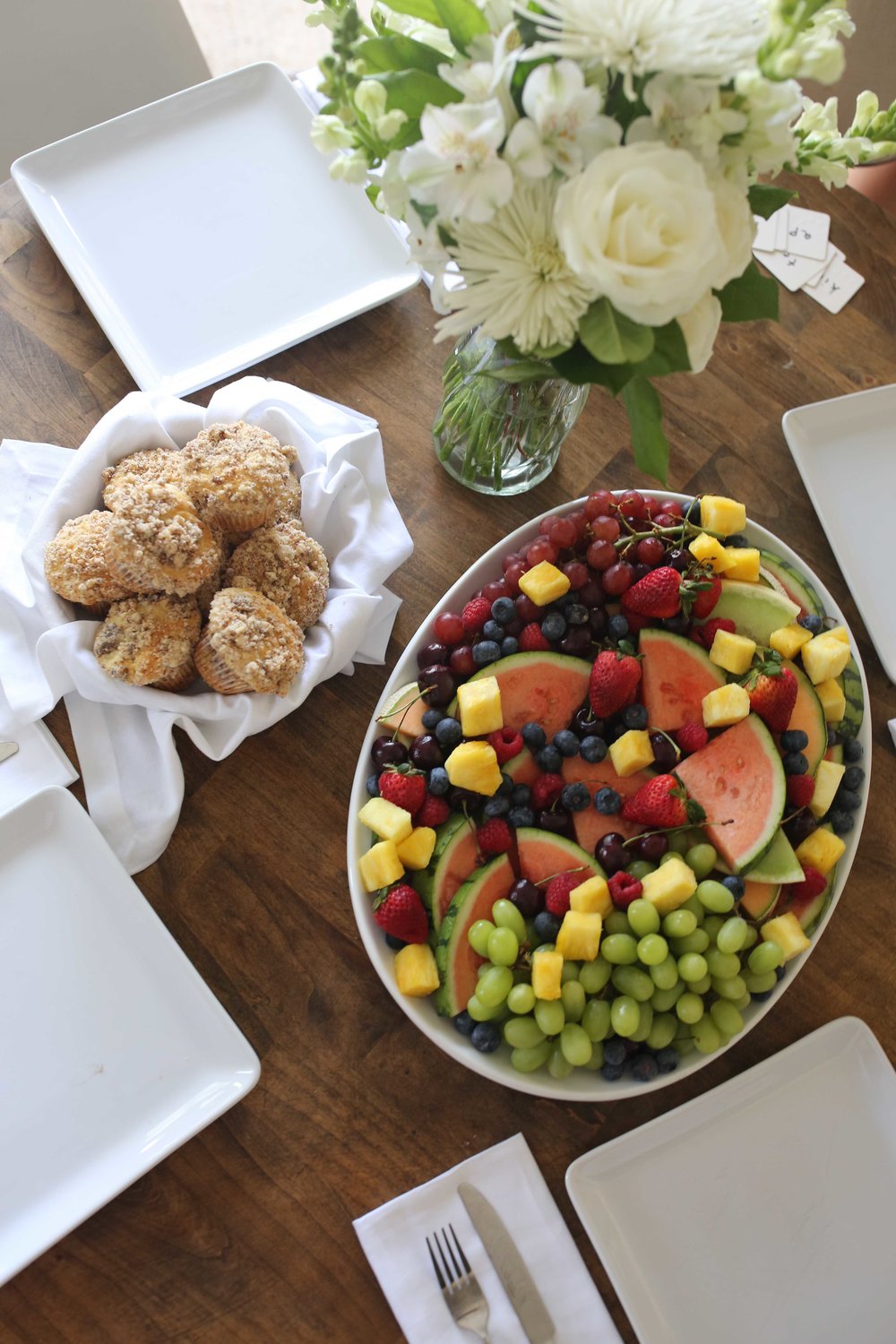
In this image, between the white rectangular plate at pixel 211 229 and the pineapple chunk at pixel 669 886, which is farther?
the white rectangular plate at pixel 211 229

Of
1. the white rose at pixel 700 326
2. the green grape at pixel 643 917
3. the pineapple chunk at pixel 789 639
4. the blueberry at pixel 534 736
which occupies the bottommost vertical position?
the green grape at pixel 643 917

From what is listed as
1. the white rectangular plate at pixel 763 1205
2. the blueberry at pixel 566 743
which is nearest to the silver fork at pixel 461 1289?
the white rectangular plate at pixel 763 1205

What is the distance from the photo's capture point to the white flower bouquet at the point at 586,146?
654mm

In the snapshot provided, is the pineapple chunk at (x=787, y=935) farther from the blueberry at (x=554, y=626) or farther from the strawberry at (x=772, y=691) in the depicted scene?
the blueberry at (x=554, y=626)

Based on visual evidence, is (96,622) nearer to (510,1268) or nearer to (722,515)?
(722,515)

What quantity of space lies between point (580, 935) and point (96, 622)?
2.17 feet

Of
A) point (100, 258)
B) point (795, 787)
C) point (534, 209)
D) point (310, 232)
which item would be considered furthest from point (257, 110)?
point (795, 787)

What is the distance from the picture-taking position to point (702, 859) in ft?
3.51

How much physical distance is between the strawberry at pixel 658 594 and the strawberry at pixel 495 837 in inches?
12.1

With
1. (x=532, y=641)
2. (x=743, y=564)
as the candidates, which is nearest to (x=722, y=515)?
(x=743, y=564)

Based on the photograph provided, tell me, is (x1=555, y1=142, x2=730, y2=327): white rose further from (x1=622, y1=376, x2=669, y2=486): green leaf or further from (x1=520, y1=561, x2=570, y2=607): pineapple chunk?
(x1=520, y1=561, x2=570, y2=607): pineapple chunk

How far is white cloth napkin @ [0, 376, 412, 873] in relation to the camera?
1109 mm

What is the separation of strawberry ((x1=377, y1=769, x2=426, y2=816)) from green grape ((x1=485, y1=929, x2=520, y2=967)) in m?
0.17

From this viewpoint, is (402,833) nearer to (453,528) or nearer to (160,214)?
(453,528)
